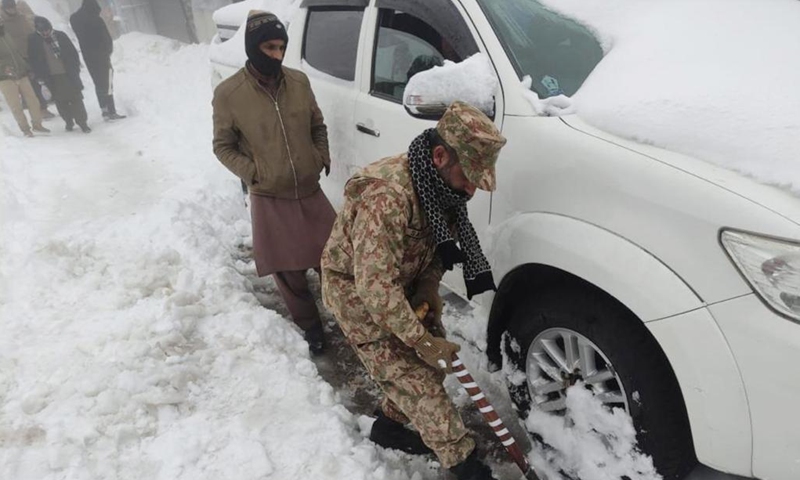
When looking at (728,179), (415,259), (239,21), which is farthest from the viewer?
(239,21)

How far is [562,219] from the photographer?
75.2 inches

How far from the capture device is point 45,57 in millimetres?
8188

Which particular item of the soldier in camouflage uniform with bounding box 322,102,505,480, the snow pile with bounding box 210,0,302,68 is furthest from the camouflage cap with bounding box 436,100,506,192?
the snow pile with bounding box 210,0,302,68

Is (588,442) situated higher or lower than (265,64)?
lower

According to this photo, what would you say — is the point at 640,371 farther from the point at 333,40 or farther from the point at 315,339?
the point at 333,40

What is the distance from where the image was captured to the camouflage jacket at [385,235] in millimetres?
1811

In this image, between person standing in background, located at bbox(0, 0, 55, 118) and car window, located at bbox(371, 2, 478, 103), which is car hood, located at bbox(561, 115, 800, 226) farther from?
person standing in background, located at bbox(0, 0, 55, 118)

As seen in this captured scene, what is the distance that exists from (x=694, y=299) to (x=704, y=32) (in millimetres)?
1128

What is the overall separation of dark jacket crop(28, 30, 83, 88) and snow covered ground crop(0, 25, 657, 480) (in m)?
4.45

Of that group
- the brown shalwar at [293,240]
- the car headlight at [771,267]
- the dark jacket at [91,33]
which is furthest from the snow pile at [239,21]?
the dark jacket at [91,33]

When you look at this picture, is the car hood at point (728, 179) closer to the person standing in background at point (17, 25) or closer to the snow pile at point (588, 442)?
the snow pile at point (588, 442)

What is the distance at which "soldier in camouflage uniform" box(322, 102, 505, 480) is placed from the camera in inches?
69.1

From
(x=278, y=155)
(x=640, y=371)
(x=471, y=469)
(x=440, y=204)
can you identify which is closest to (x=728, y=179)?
(x=640, y=371)

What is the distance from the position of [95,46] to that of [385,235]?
30.3 feet
